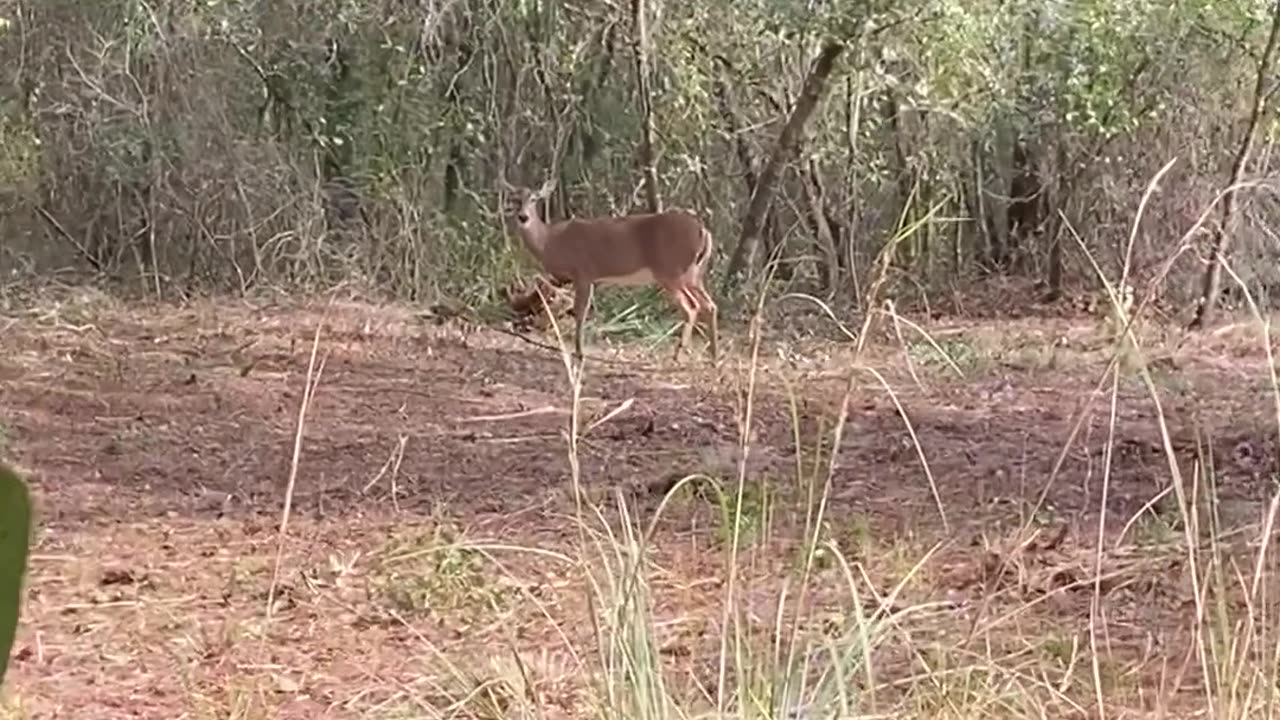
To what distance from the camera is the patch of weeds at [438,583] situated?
347 centimetres

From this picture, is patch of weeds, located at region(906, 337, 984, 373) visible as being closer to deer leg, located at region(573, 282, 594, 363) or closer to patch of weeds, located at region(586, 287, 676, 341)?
patch of weeds, located at region(586, 287, 676, 341)

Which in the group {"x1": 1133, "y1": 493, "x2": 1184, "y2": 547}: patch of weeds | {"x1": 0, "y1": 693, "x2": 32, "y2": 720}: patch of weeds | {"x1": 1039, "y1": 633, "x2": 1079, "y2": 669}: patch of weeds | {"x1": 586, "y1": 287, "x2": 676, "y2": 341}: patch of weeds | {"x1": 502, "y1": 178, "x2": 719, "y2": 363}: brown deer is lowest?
{"x1": 586, "y1": 287, "x2": 676, "y2": 341}: patch of weeds

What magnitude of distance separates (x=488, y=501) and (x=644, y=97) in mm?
5602

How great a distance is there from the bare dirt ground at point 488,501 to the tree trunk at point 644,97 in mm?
1955

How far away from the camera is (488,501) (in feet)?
15.2

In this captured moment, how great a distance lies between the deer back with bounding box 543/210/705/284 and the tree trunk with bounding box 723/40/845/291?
0.86 m

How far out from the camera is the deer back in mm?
8750

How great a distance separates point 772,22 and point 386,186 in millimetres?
2349

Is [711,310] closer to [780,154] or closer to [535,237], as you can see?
[535,237]

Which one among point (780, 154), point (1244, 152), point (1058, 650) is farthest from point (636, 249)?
point (1058, 650)

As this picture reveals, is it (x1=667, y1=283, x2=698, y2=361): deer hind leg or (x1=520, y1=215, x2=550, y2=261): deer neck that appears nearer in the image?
(x1=667, y1=283, x2=698, y2=361): deer hind leg

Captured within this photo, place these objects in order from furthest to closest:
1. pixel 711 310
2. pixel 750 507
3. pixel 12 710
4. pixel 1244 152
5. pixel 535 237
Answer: pixel 535 237 → pixel 711 310 → pixel 1244 152 → pixel 750 507 → pixel 12 710

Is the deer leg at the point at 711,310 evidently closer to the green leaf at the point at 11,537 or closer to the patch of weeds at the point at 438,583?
the patch of weeds at the point at 438,583

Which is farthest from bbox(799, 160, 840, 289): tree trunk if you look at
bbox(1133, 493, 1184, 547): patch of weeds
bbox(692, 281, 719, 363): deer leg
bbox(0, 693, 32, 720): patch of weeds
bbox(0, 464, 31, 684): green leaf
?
bbox(0, 464, 31, 684): green leaf
